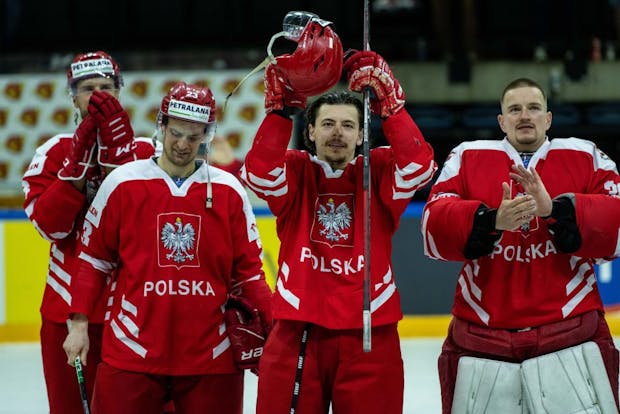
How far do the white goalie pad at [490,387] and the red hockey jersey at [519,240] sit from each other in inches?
4.2

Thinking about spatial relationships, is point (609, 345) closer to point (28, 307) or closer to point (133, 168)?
point (133, 168)

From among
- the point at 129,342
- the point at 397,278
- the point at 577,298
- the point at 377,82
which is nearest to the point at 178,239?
the point at 129,342

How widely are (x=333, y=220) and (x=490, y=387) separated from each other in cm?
59

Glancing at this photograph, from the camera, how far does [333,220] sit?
276cm

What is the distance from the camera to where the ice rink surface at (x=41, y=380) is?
4.64m

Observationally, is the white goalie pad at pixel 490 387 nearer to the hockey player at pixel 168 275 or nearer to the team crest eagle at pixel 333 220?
the team crest eagle at pixel 333 220

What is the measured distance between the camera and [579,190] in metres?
2.79

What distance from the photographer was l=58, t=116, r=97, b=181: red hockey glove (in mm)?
2928

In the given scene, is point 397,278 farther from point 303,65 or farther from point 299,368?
point 303,65

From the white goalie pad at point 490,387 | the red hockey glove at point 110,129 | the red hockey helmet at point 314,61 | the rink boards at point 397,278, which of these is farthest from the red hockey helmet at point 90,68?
the rink boards at point 397,278

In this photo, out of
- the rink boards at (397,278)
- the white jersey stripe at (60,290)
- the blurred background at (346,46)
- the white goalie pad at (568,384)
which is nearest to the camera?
the white goalie pad at (568,384)

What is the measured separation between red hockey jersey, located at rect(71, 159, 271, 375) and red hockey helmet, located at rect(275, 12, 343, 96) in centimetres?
37

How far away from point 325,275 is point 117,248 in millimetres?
564

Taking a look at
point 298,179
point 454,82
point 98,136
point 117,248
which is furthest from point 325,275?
point 454,82
